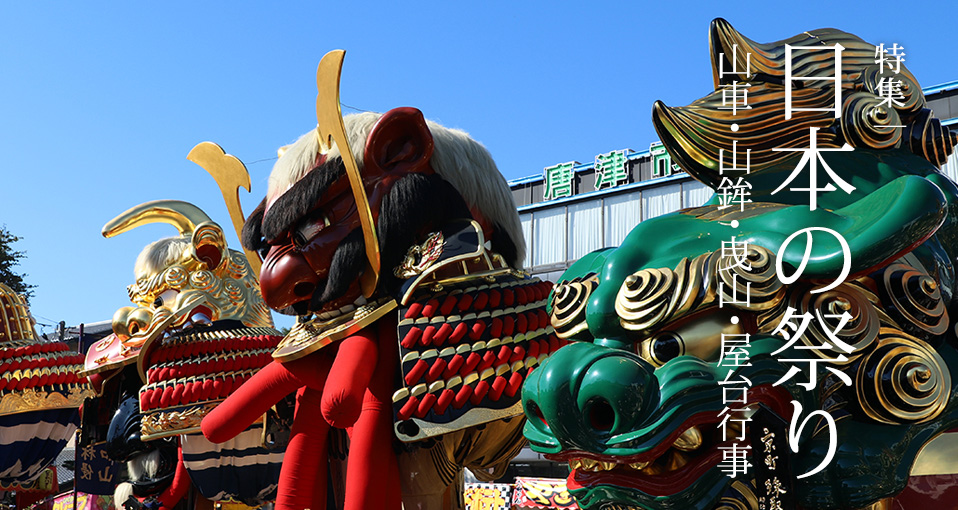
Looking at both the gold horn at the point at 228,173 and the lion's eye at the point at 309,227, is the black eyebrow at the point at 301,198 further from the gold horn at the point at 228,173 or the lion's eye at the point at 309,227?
the gold horn at the point at 228,173

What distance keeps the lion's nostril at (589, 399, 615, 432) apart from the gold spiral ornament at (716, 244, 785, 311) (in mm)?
251

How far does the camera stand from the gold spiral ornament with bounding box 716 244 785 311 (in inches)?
53.6

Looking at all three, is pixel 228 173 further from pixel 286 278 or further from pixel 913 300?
pixel 913 300

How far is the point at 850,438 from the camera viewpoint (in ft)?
4.56

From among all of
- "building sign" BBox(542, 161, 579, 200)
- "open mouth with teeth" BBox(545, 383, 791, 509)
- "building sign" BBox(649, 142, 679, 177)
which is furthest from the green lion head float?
"building sign" BBox(542, 161, 579, 200)

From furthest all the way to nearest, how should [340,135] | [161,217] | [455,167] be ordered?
[161,217], [455,167], [340,135]

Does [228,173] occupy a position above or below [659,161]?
below

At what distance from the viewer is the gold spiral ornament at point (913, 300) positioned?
1414 mm

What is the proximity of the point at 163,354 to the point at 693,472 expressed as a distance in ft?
9.28

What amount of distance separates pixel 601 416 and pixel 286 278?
1505 mm

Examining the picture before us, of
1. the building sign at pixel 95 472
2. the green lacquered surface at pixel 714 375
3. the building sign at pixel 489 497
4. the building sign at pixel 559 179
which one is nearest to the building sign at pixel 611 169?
the building sign at pixel 559 179

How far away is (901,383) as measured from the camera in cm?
136

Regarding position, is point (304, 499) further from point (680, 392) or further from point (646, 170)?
point (646, 170)

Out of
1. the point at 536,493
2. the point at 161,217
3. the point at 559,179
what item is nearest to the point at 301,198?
the point at 161,217
